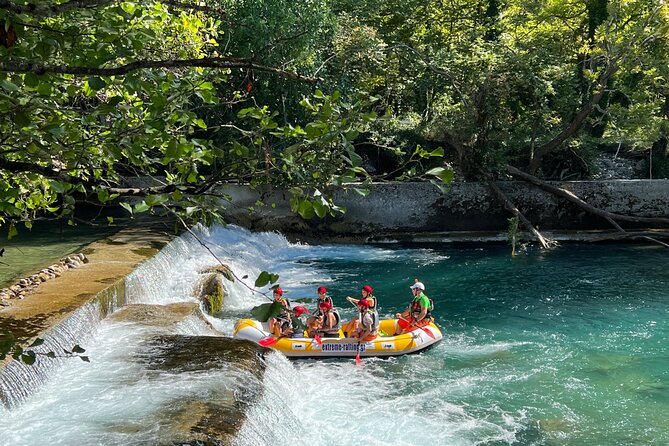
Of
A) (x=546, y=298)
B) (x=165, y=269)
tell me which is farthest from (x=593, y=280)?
(x=165, y=269)

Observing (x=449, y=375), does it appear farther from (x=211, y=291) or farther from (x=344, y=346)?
(x=211, y=291)

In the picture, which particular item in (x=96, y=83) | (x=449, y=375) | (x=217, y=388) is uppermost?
(x=96, y=83)

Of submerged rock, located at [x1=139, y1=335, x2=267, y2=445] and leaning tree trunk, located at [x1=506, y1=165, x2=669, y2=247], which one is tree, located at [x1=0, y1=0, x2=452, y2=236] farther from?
leaning tree trunk, located at [x1=506, y1=165, x2=669, y2=247]

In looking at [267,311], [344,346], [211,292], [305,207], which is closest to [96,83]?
[305,207]

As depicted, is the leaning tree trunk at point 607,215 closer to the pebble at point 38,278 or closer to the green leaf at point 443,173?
the pebble at point 38,278

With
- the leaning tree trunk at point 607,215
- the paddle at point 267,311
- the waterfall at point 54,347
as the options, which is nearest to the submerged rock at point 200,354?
the waterfall at point 54,347

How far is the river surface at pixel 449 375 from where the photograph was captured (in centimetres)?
747

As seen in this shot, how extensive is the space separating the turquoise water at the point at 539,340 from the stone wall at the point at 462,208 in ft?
6.95

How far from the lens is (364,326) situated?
429 inches

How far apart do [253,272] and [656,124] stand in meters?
12.3

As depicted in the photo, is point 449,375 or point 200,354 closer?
point 200,354

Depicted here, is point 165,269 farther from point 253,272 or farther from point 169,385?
point 169,385

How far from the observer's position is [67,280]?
36.7 ft

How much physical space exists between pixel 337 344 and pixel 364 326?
19.6 inches
